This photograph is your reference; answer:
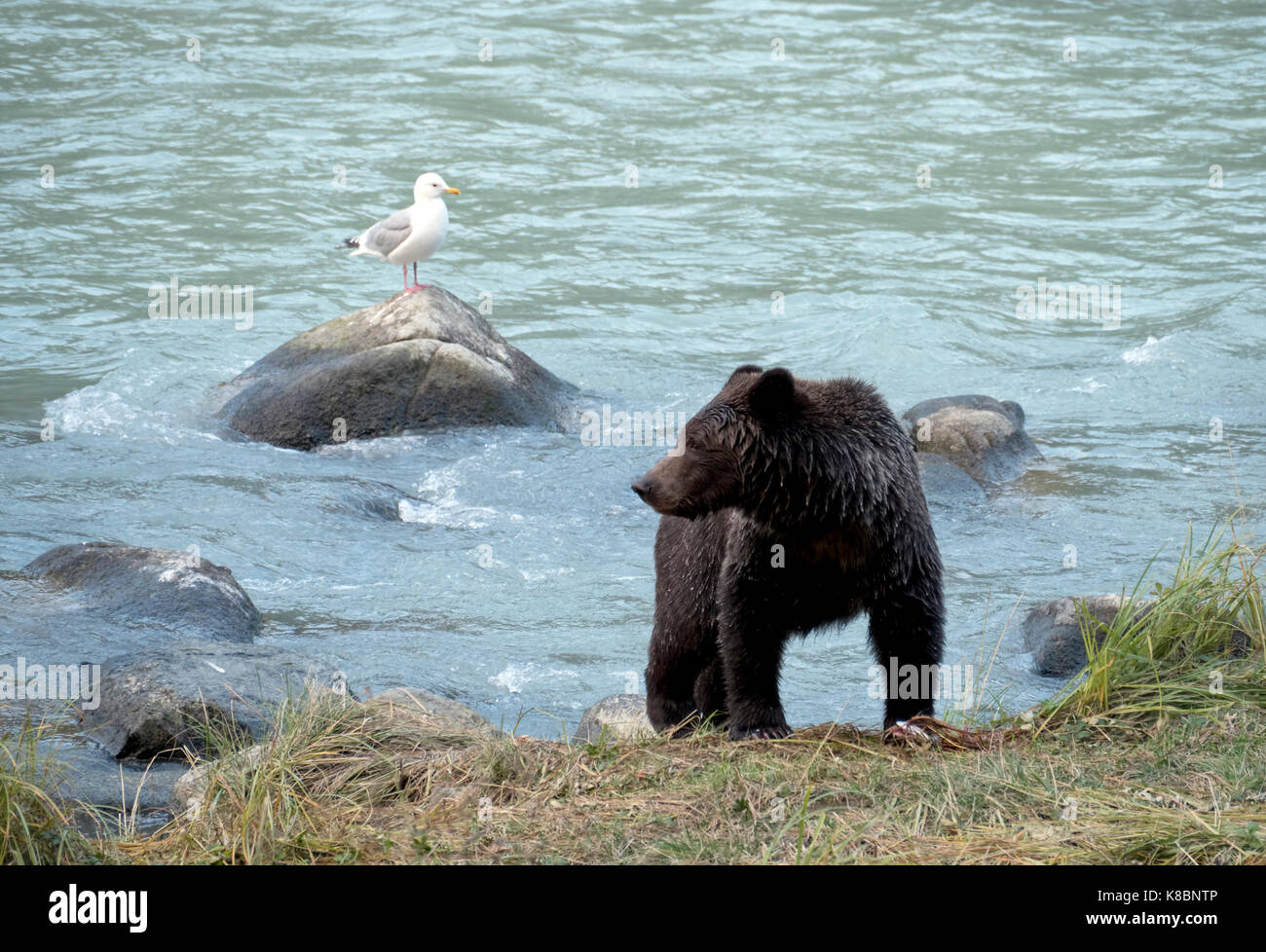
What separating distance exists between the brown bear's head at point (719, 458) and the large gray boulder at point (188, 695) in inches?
73.3

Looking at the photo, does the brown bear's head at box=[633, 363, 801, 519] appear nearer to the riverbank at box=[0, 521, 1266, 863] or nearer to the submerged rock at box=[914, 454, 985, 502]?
the riverbank at box=[0, 521, 1266, 863]

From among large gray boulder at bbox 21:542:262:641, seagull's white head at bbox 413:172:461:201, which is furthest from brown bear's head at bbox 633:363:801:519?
seagull's white head at bbox 413:172:461:201

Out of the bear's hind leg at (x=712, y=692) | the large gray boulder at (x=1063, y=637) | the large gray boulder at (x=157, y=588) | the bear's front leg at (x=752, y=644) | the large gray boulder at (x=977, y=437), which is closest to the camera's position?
the bear's front leg at (x=752, y=644)

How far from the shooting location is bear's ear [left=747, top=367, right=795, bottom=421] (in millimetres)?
4957

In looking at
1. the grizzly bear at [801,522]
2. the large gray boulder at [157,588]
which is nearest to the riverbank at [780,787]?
the grizzly bear at [801,522]

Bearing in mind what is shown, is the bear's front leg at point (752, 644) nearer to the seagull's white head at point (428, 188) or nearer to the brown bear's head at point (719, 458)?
the brown bear's head at point (719, 458)

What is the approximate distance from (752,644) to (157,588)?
4.32 m

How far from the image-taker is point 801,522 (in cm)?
507

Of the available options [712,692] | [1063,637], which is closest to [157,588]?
[712,692]

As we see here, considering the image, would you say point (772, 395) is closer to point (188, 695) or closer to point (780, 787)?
point (780, 787)

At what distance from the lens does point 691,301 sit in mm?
15750

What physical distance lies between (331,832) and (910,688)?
2127 millimetres

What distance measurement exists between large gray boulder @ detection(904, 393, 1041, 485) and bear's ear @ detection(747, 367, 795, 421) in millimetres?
6156

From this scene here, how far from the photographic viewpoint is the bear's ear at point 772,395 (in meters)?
4.96
